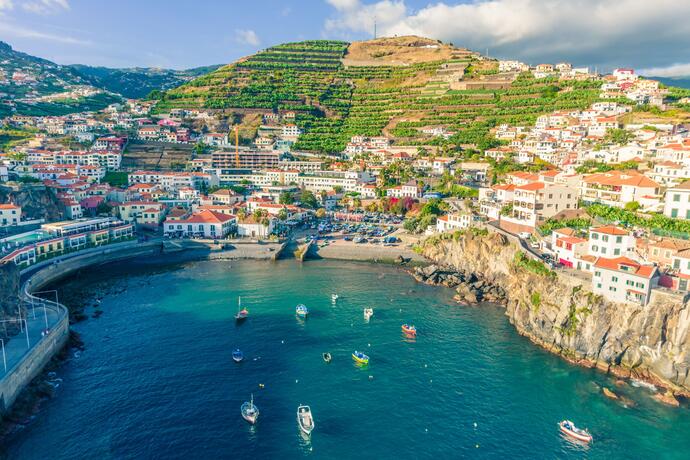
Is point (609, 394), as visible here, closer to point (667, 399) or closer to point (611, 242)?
point (667, 399)

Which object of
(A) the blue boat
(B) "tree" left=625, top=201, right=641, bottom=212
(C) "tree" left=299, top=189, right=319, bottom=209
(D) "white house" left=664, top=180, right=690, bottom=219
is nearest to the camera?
(A) the blue boat

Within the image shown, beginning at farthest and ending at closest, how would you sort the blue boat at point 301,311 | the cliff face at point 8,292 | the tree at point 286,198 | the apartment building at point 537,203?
the tree at point 286,198 → the apartment building at point 537,203 → the blue boat at point 301,311 → the cliff face at point 8,292

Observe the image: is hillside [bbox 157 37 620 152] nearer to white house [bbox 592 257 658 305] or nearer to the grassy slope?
the grassy slope

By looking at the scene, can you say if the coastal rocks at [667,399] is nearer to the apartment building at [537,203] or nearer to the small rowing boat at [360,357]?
the small rowing boat at [360,357]

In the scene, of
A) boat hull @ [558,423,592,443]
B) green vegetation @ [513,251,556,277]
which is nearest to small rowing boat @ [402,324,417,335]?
green vegetation @ [513,251,556,277]

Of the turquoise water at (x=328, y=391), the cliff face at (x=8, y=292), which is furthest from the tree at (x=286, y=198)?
the cliff face at (x=8, y=292)
